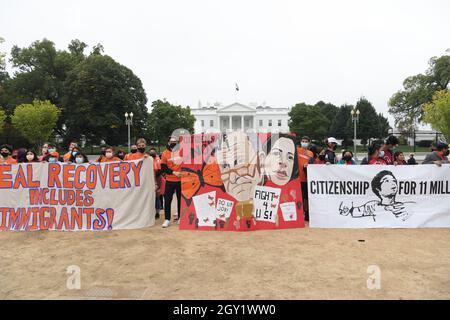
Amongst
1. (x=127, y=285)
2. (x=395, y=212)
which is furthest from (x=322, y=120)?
(x=127, y=285)

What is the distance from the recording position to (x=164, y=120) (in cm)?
4869

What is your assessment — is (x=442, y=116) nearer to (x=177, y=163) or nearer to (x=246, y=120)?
(x=177, y=163)

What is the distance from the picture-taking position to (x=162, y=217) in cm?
746

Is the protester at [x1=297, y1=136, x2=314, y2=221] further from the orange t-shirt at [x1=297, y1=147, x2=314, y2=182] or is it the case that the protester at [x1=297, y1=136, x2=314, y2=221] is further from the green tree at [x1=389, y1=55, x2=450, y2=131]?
the green tree at [x1=389, y1=55, x2=450, y2=131]

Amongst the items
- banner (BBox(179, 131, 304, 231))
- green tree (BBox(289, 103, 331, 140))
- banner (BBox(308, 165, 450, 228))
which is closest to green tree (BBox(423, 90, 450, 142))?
green tree (BBox(289, 103, 331, 140))

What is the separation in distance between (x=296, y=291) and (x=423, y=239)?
10.7 ft

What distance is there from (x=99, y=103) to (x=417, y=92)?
4737 cm

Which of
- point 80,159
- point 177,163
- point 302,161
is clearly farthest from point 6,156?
point 302,161

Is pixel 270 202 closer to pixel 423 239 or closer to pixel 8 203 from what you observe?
pixel 423 239

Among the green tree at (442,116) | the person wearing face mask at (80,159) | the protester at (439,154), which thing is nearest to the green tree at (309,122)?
the green tree at (442,116)

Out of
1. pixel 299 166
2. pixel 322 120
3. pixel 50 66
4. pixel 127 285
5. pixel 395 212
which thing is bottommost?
A: pixel 127 285

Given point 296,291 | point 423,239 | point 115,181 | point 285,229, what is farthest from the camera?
point 115,181

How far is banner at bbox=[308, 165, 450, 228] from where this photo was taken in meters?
6.16

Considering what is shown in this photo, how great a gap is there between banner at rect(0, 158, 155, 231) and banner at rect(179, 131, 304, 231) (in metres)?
1.05
